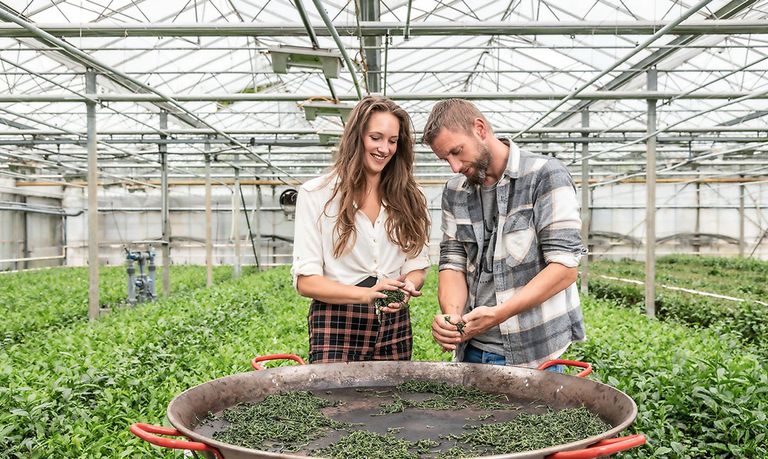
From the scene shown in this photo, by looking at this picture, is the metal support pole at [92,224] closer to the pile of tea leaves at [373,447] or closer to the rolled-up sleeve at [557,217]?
the rolled-up sleeve at [557,217]

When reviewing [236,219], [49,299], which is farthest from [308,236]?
[236,219]

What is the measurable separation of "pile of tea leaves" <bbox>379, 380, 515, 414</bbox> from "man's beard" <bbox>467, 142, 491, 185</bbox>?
0.71m

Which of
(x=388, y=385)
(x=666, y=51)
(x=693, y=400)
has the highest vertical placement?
(x=666, y=51)

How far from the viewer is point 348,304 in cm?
234

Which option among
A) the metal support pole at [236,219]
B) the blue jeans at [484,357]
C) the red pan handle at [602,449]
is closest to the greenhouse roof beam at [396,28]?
the blue jeans at [484,357]

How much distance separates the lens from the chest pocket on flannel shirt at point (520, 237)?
2289 mm

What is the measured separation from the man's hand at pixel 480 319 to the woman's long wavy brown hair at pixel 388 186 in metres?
0.33

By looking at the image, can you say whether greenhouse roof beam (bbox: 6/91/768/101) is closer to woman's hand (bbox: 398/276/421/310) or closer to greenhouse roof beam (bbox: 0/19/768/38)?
greenhouse roof beam (bbox: 0/19/768/38)

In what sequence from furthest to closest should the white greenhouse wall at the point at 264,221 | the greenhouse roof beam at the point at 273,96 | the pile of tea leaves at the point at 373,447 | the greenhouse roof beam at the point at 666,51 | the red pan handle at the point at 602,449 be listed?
the white greenhouse wall at the point at 264,221 → the greenhouse roof beam at the point at 273,96 → the greenhouse roof beam at the point at 666,51 → the pile of tea leaves at the point at 373,447 → the red pan handle at the point at 602,449

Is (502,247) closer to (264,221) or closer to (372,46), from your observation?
(372,46)

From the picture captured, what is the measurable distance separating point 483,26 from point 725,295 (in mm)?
6836

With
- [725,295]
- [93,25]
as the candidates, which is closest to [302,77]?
[93,25]

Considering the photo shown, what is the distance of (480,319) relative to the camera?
2.17 meters

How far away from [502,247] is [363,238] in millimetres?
486
